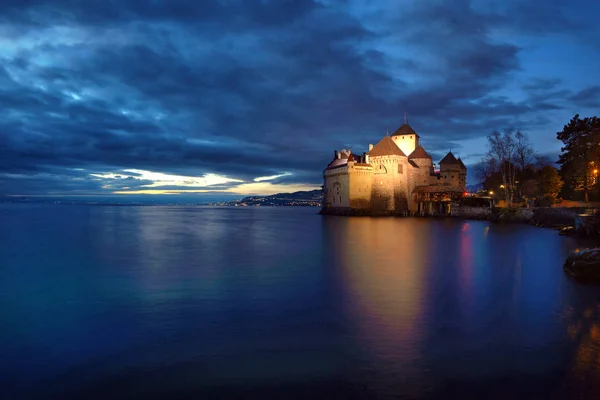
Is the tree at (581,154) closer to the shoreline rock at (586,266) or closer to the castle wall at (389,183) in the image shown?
the castle wall at (389,183)

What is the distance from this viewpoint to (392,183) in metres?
66.4

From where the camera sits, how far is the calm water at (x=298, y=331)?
636cm

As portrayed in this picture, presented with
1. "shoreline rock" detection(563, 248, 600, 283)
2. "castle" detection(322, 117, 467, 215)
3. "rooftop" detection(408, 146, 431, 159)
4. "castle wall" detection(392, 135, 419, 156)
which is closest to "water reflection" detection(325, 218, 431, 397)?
"shoreline rock" detection(563, 248, 600, 283)

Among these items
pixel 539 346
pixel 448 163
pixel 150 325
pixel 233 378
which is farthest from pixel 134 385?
pixel 448 163

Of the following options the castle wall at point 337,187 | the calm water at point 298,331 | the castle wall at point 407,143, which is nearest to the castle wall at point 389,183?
the castle wall at point 337,187

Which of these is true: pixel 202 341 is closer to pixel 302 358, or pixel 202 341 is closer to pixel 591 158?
pixel 302 358

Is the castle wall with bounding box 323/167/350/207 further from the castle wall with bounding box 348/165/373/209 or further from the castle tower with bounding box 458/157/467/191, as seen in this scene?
the castle tower with bounding box 458/157/467/191

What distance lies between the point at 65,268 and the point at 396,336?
16.0 m

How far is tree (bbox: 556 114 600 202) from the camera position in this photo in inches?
1615

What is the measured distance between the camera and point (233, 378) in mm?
6527

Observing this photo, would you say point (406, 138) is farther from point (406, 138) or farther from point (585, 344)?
point (585, 344)

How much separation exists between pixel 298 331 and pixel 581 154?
152ft

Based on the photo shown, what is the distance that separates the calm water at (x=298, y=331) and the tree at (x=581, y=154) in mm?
28869

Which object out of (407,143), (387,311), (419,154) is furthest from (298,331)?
(407,143)
